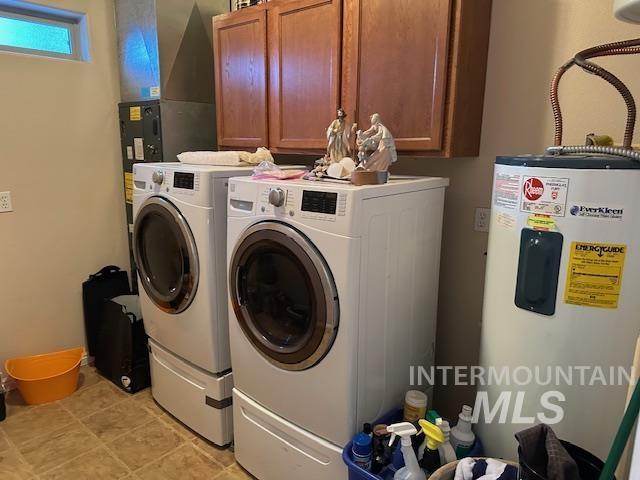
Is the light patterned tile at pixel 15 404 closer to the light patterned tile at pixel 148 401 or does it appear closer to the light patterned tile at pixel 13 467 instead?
the light patterned tile at pixel 13 467

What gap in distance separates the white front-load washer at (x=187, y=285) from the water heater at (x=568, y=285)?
44.0 inches

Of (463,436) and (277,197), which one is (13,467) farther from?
(463,436)

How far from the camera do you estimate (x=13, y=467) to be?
1.94 meters

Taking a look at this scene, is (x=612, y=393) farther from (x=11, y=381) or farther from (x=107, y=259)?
(x=11, y=381)

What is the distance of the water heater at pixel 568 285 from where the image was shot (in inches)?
44.8

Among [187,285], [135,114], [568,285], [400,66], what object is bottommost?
[187,285]

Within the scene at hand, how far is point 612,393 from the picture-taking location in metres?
1.24

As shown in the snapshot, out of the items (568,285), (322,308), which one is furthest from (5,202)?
(568,285)

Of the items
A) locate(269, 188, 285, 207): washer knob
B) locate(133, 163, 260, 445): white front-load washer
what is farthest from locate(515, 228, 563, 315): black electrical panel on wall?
locate(133, 163, 260, 445): white front-load washer

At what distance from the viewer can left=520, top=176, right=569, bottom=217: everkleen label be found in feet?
3.87

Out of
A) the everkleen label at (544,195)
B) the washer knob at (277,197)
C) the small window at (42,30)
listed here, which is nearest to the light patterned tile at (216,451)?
the washer knob at (277,197)

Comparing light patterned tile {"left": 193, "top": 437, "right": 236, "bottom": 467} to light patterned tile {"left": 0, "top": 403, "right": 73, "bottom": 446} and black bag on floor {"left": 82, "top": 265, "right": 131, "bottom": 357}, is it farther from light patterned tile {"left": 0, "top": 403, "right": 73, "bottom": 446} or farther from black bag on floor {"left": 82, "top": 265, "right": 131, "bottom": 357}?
black bag on floor {"left": 82, "top": 265, "right": 131, "bottom": 357}

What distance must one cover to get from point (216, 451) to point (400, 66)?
191 centimetres

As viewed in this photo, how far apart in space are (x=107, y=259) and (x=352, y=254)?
214 centimetres
